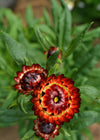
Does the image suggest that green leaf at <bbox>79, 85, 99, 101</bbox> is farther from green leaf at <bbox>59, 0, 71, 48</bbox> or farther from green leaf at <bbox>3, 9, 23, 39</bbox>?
green leaf at <bbox>3, 9, 23, 39</bbox>

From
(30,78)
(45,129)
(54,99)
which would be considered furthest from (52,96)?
(45,129)

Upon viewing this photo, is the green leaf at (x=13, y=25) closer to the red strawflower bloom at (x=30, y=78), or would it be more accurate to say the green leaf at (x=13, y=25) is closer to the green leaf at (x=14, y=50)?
the green leaf at (x=14, y=50)

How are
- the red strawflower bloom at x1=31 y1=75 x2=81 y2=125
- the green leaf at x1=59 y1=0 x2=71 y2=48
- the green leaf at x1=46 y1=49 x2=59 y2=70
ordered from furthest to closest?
the green leaf at x1=59 y1=0 x2=71 y2=48
the green leaf at x1=46 y1=49 x2=59 y2=70
the red strawflower bloom at x1=31 y1=75 x2=81 y2=125

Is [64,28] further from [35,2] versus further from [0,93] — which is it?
[35,2]

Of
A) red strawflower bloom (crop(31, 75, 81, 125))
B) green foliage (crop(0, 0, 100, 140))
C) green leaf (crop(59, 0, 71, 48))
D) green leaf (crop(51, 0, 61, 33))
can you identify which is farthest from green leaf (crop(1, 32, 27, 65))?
green leaf (crop(51, 0, 61, 33))

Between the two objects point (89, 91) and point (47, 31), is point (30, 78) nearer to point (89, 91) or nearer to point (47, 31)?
point (89, 91)
